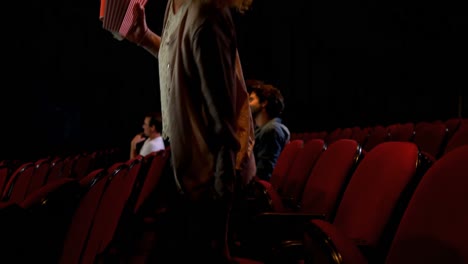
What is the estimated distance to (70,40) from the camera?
7.51 meters

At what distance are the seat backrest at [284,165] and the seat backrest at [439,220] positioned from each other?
1609 mm

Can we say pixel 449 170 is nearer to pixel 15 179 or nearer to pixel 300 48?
pixel 15 179

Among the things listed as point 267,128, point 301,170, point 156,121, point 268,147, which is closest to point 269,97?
point 267,128

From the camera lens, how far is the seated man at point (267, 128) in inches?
98.6

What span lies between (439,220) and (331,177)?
81cm

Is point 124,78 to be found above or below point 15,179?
below

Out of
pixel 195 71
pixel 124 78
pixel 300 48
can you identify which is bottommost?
pixel 124 78

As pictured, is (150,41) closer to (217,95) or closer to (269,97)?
(217,95)

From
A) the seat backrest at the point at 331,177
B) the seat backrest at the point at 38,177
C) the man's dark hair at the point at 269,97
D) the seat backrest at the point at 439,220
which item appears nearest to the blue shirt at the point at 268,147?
the man's dark hair at the point at 269,97

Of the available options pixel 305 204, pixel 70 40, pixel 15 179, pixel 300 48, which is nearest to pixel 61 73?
pixel 70 40

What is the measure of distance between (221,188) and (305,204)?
66cm

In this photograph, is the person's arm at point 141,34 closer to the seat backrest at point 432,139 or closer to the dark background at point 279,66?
the seat backrest at point 432,139

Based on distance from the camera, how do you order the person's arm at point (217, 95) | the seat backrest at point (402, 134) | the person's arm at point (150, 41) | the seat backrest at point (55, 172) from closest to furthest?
the person's arm at point (217, 95)
the person's arm at point (150, 41)
the seat backrest at point (55, 172)
the seat backrest at point (402, 134)

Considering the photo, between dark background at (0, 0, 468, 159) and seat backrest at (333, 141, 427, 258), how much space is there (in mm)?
5769
